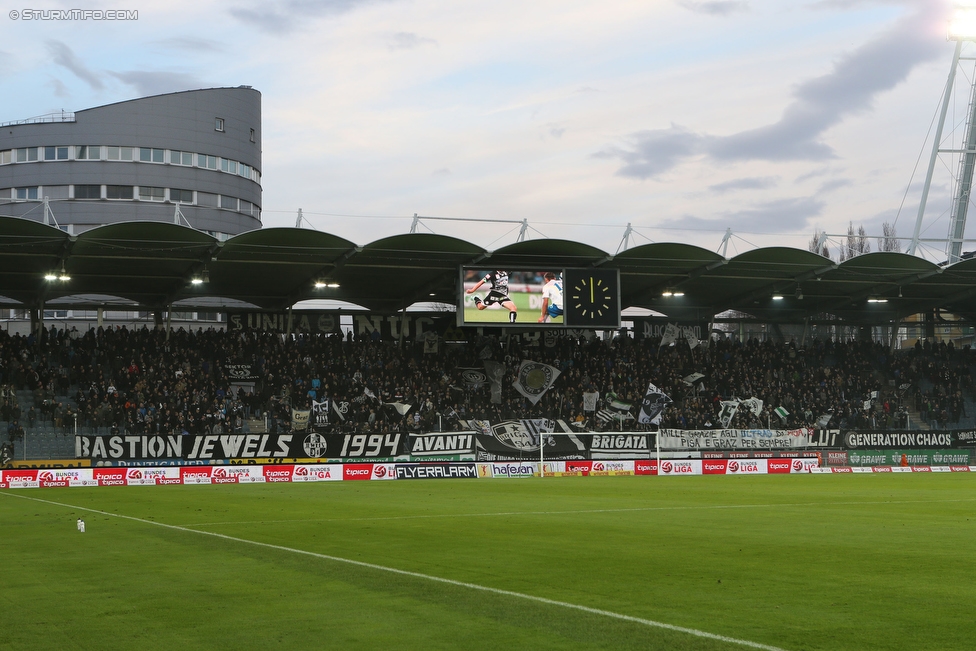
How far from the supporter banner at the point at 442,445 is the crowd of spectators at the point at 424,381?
220cm

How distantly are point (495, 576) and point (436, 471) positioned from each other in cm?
2967

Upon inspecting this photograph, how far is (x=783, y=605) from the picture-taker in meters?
8.94

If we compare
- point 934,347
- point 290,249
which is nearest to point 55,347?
point 290,249

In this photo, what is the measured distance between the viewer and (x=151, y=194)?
85500mm

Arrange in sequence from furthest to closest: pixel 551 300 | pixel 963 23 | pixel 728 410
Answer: pixel 963 23
pixel 728 410
pixel 551 300

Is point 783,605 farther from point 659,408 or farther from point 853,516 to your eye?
point 659,408

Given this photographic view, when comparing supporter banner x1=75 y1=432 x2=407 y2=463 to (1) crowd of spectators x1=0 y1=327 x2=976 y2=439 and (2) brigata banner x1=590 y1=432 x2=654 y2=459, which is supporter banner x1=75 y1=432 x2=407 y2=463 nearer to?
(1) crowd of spectators x1=0 y1=327 x2=976 y2=439

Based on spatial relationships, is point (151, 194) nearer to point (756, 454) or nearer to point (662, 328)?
point (662, 328)

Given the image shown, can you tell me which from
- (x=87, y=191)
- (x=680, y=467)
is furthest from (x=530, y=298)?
(x=87, y=191)

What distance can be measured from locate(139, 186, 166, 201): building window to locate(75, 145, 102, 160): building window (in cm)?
459

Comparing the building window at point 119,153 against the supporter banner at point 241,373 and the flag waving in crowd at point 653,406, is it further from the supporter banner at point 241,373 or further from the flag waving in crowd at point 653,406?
the flag waving in crowd at point 653,406

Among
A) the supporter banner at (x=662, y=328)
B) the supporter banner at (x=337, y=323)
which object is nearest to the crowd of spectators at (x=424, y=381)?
the supporter banner at (x=662, y=328)

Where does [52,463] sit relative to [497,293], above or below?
below

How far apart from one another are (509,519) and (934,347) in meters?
50.5
